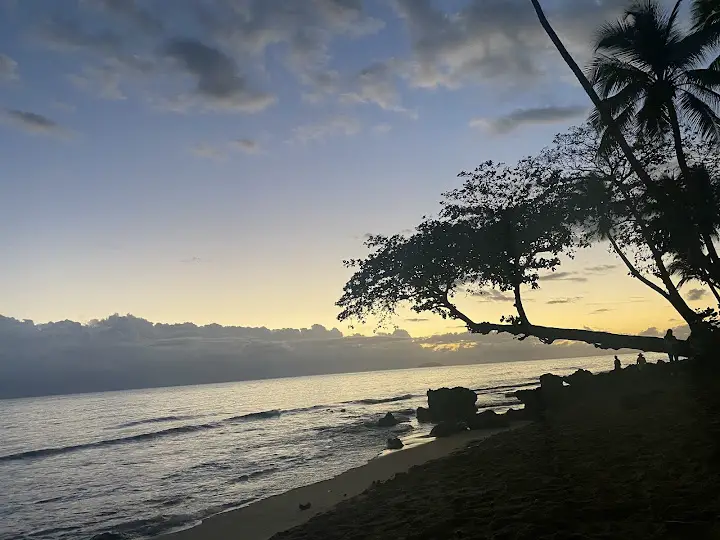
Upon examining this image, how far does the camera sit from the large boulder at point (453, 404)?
36.4 metres

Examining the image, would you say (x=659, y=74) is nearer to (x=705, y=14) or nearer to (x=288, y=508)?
(x=705, y=14)

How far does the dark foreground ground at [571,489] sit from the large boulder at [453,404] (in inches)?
836

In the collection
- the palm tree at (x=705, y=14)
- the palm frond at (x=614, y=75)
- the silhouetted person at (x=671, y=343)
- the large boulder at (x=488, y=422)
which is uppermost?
the palm tree at (x=705, y=14)

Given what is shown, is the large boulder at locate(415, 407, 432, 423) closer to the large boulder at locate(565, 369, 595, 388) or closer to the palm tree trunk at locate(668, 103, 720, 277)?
the large boulder at locate(565, 369, 595, 388)

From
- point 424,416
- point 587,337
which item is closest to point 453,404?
point 424,416

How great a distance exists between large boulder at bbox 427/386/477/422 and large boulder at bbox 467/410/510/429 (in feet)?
24.9

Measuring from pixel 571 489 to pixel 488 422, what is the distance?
64.7ft

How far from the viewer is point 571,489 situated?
8.30m

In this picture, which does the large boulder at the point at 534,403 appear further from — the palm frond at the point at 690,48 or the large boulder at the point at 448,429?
the palm frond at the point at 690,48

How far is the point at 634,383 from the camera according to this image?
84.3ft

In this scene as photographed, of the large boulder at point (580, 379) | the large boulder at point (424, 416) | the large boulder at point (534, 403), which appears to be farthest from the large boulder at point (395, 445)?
the large boulder at point (424, 416)

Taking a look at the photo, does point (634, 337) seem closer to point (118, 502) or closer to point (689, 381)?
point (689, 381)

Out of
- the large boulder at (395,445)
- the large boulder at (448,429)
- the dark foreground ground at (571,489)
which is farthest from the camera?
the large boulder at (448,429)

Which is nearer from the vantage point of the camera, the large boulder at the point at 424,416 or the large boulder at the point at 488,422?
the large boulder at the point at 488,422
